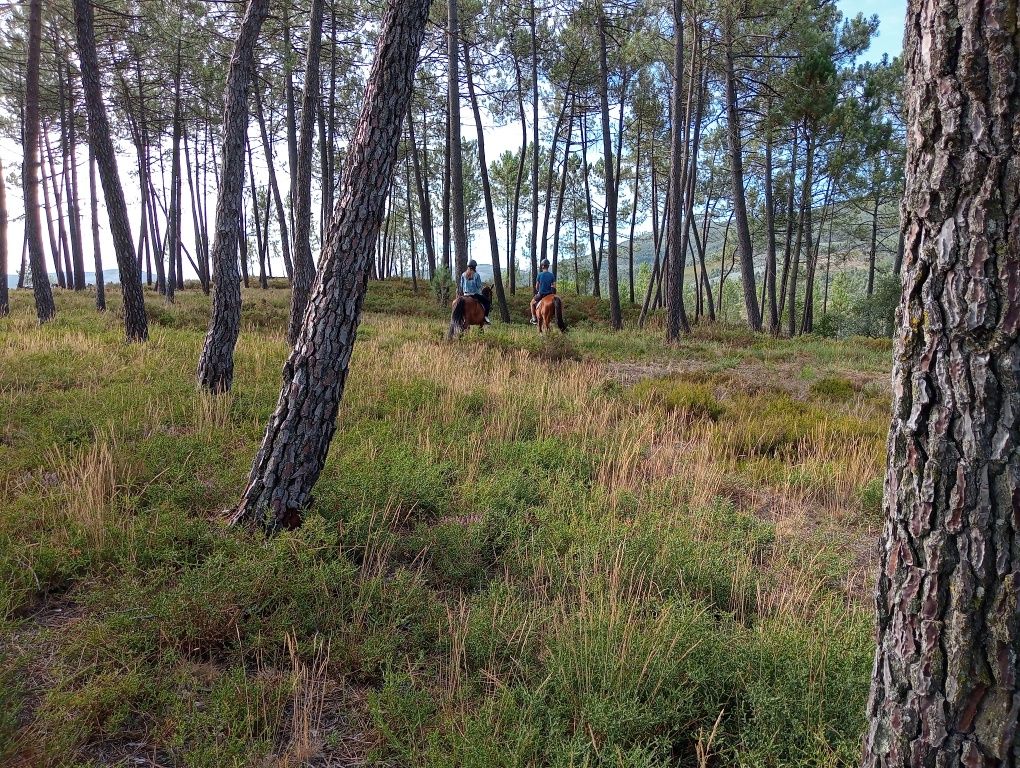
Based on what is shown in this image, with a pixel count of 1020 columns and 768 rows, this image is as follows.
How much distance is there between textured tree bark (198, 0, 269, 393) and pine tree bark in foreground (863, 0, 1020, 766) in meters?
6.66

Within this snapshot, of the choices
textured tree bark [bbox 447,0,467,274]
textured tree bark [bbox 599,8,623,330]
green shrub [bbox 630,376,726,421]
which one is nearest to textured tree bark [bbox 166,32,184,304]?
textured tree bark [bbox 447,0,467,274]

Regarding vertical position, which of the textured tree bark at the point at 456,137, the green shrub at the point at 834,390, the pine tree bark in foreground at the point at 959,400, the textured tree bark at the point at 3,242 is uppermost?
the textured tree bark at the point at 456,137

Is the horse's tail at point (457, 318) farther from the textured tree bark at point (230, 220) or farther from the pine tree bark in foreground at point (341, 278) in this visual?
the pine tree bark in foreground at point (341, 278)

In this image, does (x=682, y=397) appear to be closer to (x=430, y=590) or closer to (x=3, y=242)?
(x=430, y=590)

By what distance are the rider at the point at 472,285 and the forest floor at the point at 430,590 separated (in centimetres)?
760

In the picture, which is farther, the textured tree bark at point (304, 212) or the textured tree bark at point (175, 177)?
the textured tree bark at point (175, 177)

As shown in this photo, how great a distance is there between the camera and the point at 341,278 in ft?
11.9

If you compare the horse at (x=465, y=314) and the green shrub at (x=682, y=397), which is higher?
the horse at (x=465, y=314)

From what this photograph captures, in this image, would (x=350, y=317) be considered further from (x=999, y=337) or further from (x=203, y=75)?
Result: (x=203, y=75)

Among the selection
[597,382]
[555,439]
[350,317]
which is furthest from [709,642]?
[597,382]

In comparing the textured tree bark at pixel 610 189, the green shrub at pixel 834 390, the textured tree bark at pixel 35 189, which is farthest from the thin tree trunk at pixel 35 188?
the green shrub at pixel 834 390

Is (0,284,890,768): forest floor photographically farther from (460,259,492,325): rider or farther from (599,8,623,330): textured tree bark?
(599,8,623,330): textured tree bark

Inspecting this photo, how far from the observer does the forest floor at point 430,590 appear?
2.11 m

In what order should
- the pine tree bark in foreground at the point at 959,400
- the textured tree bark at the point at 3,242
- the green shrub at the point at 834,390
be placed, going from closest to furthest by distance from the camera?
the pine tree bark in foreground at the point at 959,400 < the green shrub at the point at 834,390 < the textured tree bark at the point at 3,242
